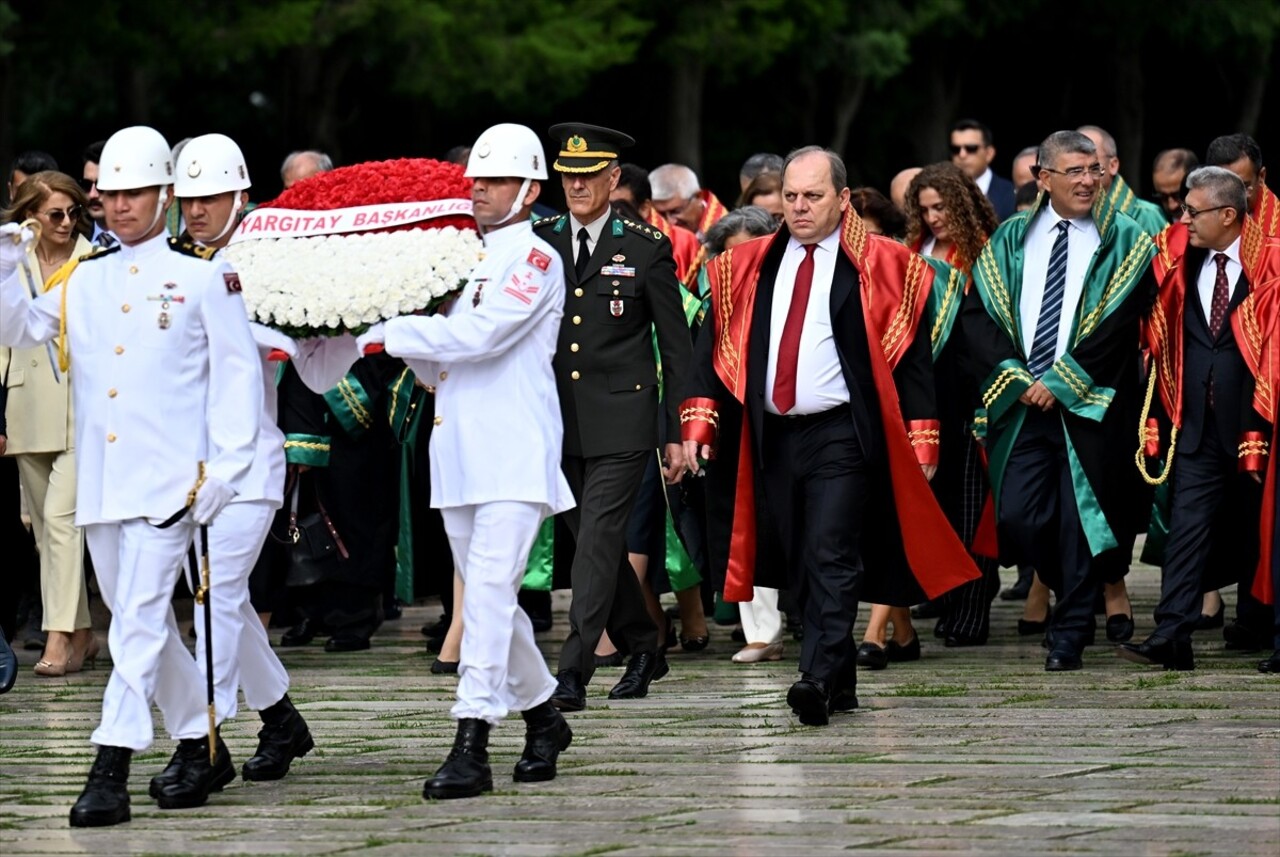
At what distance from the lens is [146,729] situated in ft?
24.5

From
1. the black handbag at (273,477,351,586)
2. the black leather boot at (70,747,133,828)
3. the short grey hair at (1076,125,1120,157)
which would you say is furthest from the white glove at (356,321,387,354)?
the short grey hair at (1076,125,1120,157)

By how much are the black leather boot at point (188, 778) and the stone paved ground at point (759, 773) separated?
0.07m

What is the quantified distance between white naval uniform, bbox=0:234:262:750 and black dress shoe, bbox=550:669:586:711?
6.36ft

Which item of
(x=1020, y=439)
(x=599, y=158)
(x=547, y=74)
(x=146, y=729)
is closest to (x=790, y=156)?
(x=599, y=158)

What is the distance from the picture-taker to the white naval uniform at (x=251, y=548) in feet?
25.7

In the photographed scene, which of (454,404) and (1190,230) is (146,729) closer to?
(454,404)

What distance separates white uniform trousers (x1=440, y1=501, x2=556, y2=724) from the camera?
775 cm

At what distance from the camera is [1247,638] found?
36.9 feet

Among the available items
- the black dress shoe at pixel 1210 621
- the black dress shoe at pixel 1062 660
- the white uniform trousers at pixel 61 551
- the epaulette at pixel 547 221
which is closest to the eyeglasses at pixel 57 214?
the white uniform trousers at pixel 61 551

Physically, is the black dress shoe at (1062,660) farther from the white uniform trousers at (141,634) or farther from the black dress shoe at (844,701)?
the white uniform trousers at (141,634)

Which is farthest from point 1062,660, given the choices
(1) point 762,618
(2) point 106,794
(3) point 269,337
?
(2) point 106,794

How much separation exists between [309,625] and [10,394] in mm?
1884

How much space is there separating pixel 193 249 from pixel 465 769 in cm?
184

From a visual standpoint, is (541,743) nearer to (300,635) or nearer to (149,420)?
(149,420)
